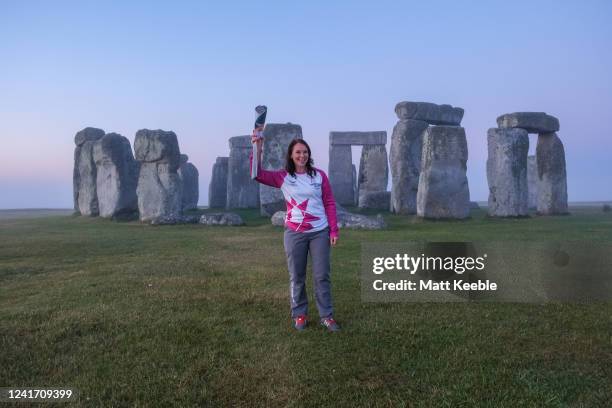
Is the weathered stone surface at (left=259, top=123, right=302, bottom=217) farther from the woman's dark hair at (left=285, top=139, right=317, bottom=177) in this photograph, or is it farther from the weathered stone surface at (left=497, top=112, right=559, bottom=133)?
the woman's dark hair at (left=285, top=139, right=317, bottom=177)

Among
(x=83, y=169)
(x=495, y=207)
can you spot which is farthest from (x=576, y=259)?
(x=83, y=169)

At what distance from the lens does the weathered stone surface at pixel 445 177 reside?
45.6 ft

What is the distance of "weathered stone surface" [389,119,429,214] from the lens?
17.6 meters

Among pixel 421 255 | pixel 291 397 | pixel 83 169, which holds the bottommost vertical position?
pixel 291 397

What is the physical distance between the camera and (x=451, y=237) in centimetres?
983

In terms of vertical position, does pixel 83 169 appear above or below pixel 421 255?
above

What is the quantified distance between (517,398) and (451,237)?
7.13 meters

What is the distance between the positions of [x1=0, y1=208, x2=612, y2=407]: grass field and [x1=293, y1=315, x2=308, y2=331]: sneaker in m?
0.08

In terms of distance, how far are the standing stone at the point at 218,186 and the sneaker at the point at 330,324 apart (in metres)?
20.4

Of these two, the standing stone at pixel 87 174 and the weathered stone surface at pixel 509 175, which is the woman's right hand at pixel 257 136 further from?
the standing stone at pixel 87 174

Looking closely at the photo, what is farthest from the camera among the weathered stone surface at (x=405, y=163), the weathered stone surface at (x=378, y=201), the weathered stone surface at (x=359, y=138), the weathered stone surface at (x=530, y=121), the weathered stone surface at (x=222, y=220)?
the weathered stone surface at (x=359, y=138)

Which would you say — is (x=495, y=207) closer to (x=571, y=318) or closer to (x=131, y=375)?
(x=571, y=318)

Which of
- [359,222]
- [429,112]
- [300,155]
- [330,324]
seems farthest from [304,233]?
[429,112]

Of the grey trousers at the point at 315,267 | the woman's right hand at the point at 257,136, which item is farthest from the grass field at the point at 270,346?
the woman's right hand at the point at 257,136
